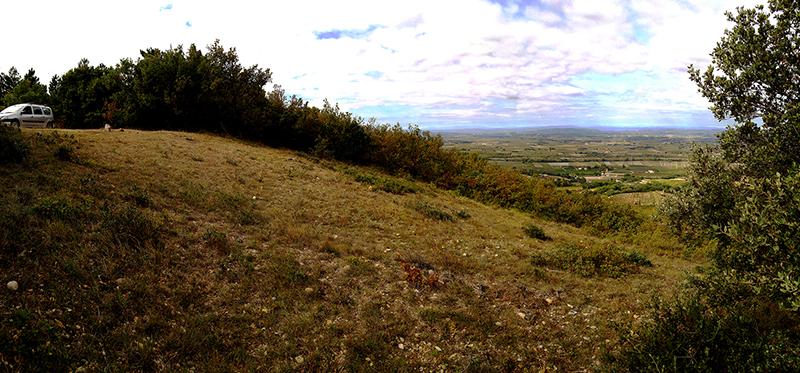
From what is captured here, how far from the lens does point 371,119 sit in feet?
100

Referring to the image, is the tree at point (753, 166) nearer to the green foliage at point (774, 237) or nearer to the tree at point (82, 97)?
the green foliage at point (774, 237)

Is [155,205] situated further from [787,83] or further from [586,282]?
[787,83]

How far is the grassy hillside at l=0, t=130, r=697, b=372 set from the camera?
4.36 metres

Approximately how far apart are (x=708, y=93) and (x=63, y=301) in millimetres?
12081

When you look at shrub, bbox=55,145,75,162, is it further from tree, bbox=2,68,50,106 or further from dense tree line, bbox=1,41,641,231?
tree, bbox=2,68,50,106

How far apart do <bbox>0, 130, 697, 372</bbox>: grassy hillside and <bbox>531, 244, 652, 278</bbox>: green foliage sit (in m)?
0.05

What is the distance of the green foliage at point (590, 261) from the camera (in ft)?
29.9

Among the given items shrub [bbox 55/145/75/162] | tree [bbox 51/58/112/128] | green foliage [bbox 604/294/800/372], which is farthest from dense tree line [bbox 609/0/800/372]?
tree [bbox 51/58/112/128]

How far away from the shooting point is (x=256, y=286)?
6000 mm

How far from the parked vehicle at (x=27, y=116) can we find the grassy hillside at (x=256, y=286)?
10658 mm

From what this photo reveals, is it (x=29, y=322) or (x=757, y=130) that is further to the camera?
(x=757, y=130)

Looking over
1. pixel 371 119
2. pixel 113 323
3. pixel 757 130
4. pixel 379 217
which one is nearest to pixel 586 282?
pixel 757 130

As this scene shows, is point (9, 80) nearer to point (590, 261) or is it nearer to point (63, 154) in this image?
point (63, 154)

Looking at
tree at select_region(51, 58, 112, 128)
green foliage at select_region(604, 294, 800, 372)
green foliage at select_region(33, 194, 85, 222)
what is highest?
tree at select_region(51, 58, 112, 128)
